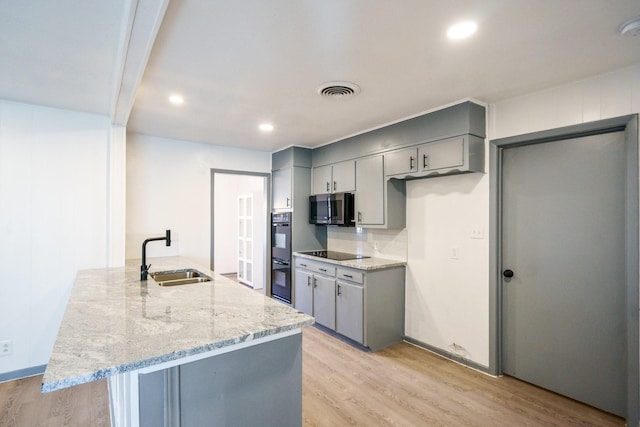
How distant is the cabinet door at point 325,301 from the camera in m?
3.62

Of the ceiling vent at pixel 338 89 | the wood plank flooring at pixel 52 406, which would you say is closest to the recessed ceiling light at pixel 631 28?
the ceiling vent at pixel 338 89

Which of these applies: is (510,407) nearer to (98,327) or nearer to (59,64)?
(98,327)

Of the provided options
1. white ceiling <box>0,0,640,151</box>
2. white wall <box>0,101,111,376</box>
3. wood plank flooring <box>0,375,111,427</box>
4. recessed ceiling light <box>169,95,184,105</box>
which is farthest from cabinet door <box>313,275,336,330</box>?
recessed ceiling light <box>169,95,184,105</box>

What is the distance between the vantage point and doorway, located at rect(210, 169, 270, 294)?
5.06 meters

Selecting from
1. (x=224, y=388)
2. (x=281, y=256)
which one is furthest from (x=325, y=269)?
(x=224, y=388)

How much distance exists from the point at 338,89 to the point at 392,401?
243cm

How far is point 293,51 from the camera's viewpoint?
6.23 feet

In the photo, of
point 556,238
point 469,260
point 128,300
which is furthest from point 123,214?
point 556,238

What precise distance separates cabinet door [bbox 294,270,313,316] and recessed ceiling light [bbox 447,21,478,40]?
116 inches

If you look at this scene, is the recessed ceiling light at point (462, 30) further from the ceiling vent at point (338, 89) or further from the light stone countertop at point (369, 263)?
the light stone countertop at point (369, 263)

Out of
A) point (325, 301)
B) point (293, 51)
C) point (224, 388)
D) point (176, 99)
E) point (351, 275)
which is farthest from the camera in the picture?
point (325, 301)

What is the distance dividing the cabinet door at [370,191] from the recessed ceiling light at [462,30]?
1767mm

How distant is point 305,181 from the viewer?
14.8 feet

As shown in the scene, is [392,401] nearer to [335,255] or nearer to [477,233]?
[477,233]
